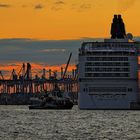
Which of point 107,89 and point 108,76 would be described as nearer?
point 107,89

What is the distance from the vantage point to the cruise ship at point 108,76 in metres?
176

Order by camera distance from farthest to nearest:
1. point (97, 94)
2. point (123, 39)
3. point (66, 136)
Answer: point (123, 39)
point (97, 94)
point (66, 136)

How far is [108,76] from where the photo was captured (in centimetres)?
17888

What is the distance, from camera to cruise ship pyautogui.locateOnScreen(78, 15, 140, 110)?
578 feet

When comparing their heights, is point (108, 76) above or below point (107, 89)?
above

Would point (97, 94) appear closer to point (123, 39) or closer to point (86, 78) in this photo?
point (86, 78)

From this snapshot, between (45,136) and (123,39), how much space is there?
108 metres

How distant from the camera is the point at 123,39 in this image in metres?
200

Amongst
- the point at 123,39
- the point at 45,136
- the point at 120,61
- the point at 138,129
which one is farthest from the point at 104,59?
the point at 45,136

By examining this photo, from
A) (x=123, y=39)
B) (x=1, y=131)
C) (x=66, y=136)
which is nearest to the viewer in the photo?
(x=66, y=136)

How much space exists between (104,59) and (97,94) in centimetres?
951

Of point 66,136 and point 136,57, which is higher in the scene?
point 136,57

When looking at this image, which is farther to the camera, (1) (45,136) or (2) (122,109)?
(2) (122,109)

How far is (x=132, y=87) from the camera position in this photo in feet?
586
